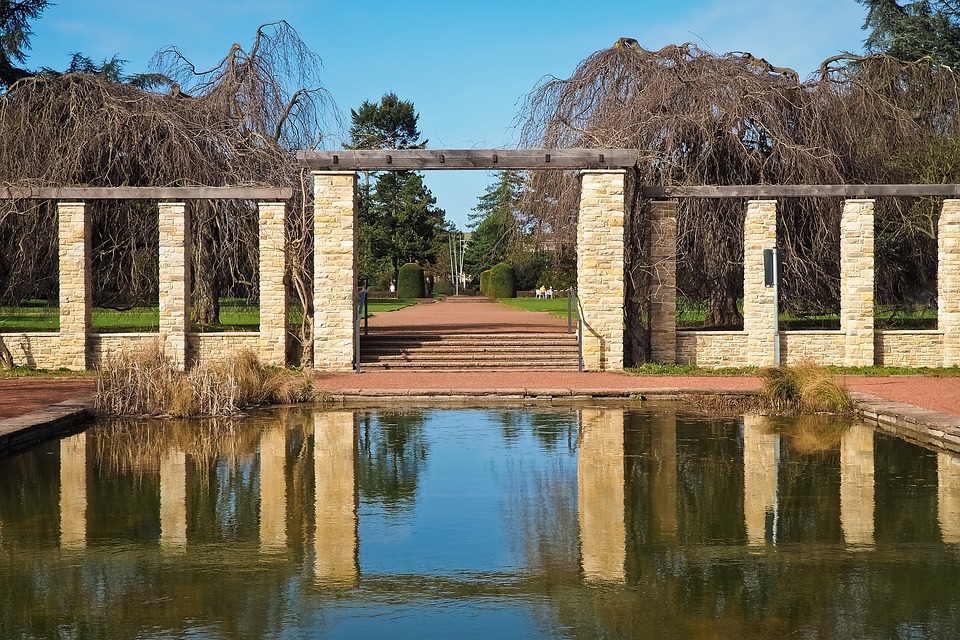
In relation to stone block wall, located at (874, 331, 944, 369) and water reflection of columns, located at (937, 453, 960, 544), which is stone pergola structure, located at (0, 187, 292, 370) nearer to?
stone block wall, located at (874, 331, 944, 369)

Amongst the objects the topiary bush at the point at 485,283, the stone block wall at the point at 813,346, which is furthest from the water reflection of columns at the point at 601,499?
the topiary bush at the point at 485,283

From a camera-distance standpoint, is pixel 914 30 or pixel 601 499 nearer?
pixel 601 499

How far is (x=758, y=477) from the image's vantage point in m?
8.88

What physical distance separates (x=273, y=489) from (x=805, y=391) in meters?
7.55

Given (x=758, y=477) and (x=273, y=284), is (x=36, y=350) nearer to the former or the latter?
(x=273, y=284)

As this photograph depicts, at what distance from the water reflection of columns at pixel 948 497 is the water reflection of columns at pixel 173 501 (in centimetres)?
516

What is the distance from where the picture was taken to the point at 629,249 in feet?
64.5

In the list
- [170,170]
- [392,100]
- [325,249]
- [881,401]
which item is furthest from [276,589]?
[392,100]

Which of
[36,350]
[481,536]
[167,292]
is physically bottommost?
[481,536]

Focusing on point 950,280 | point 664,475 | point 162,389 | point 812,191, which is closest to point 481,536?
point 664,475

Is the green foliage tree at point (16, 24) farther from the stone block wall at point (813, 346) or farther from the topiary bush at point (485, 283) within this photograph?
the topiary bush at point (485, 283)

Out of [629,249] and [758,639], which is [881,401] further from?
[758,639]

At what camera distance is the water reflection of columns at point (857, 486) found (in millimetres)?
6992

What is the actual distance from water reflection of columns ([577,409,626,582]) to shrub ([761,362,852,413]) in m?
2.37
